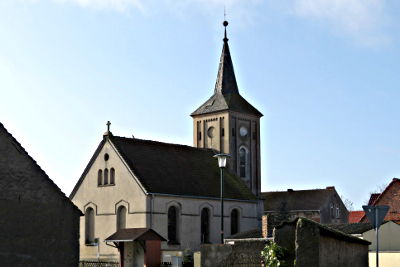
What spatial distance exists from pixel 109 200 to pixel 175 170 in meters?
5.67

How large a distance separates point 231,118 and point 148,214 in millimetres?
17249

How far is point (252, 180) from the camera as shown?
2387 inches

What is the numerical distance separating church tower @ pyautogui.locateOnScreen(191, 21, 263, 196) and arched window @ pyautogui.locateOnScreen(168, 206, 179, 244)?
38.1 feet

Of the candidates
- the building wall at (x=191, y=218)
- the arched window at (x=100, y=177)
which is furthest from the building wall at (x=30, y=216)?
the arched window at (x=100, y=177)

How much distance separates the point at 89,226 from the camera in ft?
163

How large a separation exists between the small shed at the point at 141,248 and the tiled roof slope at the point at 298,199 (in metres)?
32.8

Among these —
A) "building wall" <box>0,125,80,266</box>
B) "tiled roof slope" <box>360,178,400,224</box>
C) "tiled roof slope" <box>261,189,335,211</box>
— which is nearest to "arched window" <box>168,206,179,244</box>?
"tiled roof slope" <box>360,178,400,224</box>

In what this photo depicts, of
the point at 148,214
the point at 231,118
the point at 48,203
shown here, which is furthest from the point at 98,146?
the point at 48,203

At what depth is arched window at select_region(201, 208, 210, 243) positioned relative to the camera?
49562 millimetres

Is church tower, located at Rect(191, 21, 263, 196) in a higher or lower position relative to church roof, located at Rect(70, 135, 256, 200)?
higher

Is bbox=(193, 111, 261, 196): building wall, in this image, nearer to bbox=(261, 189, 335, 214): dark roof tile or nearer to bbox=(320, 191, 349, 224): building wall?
bbox=(261, 189, 335, 214): dark roof tile

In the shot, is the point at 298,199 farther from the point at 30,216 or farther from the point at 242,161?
the point at 30,216

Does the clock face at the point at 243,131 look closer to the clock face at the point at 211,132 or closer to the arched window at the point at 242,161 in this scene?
the arched window at the point at 242,161

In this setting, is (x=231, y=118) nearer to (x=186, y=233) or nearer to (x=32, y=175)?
(x=186, y=233)
